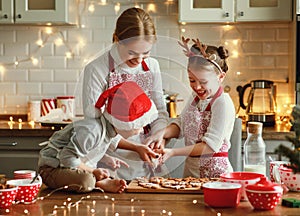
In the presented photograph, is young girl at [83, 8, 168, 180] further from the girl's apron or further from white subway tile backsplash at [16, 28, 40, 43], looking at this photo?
white subway tile backsplash at [16, 28, 40, 43]

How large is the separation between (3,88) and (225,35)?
174 centimetres

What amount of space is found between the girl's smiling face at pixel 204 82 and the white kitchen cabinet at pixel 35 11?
1739 mm

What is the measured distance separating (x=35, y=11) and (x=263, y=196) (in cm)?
273

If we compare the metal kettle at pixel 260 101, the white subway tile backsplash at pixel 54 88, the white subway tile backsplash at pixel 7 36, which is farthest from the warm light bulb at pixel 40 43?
the metal kettle at pixel 260 101

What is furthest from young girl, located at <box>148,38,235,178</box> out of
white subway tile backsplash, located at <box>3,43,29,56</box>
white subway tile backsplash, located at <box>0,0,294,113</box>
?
white subway tile backsplash, located at <box>3,43,29,56</box>

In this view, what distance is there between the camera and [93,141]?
2.24m

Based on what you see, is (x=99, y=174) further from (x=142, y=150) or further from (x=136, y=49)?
(x=136, y=49)

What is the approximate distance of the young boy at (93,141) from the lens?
221 cm

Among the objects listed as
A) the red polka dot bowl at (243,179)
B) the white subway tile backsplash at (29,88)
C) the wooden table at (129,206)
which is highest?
the white subway tile backsplash at (29,88)

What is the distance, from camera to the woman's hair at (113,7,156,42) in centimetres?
270

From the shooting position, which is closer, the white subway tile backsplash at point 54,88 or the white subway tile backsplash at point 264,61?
the white subway tile backsplash at point 264,61

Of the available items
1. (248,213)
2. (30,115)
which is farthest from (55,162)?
(30,115)

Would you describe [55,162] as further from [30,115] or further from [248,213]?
[30,115]

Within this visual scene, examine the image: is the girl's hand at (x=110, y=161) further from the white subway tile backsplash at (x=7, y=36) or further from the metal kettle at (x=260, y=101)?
the white subway tile backsplash at (x=7, y=36)
